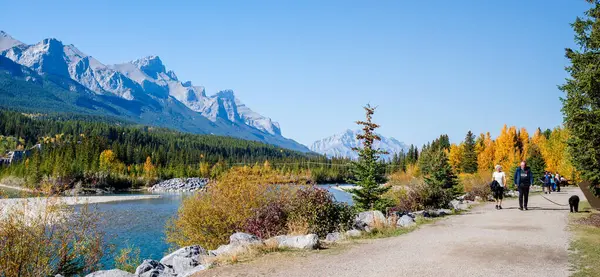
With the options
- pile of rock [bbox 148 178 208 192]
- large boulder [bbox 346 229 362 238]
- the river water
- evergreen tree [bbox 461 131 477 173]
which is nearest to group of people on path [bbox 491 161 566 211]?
the river water

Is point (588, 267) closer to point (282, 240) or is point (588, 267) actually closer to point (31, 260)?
point (282, 240)

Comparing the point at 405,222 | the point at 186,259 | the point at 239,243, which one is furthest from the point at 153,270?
the point at 405,222

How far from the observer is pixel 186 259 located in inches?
507

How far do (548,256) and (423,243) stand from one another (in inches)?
138

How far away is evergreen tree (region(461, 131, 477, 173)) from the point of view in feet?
334

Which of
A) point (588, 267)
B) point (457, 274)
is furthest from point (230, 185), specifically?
point (588, 267)

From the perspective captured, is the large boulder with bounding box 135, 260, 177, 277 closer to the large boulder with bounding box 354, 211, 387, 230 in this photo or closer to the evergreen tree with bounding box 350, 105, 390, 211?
the large boulder with bounding box 354, 211, 387, 230

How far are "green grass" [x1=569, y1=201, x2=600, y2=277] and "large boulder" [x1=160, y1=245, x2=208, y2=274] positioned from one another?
9.57 meters

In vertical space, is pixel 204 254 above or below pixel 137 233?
above

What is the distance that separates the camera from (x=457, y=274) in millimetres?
9391

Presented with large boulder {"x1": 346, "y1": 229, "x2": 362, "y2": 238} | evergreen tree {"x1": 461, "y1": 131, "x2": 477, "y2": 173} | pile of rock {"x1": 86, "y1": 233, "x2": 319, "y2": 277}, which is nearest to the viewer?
pile of rock {"x1": 86, "y1": 233, "x2": 319, "y2": 277}

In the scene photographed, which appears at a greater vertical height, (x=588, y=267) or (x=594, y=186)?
(x=594, y=186)

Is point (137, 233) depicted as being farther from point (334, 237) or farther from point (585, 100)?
point (585, 100)

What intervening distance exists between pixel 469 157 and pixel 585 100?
297ft
